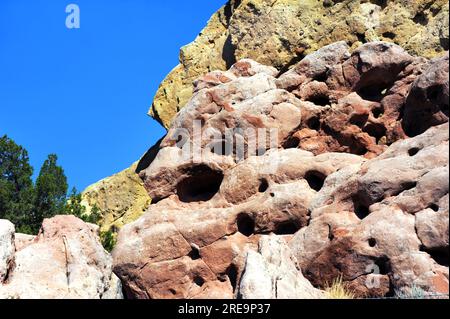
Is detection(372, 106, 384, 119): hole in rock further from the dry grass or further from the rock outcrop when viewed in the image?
the rock outcrop

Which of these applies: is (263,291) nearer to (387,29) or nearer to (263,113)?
(263,113)

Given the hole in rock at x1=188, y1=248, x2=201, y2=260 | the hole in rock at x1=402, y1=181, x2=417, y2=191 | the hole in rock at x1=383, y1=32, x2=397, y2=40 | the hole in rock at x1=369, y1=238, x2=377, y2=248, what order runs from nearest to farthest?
the hole in rock at x1=369, y1=238, x2=377, y2=248 < the hole in rock at x1=402, y1=181, x2=417, y2=191 < the hole in rock at x1=188, y1=248, x2=201, y2=260 < the hole in rock at x1=383, y1=32, x2=397, y2=40

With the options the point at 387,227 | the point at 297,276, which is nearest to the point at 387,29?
the point at 387,227

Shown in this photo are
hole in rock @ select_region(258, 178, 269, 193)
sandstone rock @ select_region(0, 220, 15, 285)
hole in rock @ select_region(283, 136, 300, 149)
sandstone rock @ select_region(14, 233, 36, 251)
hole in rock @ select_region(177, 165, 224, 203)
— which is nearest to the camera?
sandstone rock @ select_region(0, 220, 15, 285)

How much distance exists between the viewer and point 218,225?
19.8 meters

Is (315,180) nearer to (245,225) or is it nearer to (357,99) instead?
(245,225)

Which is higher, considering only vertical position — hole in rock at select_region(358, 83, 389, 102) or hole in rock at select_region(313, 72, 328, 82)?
hole in rock at select_region(313, 72, 328, 82)

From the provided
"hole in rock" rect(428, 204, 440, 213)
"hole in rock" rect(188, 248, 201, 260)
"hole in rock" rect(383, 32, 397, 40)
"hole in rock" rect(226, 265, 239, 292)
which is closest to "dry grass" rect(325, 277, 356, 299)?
"hole in rock" rect(428, 204, 440, 213)

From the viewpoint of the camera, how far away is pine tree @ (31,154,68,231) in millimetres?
27969

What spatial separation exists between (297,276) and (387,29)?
15.3 m

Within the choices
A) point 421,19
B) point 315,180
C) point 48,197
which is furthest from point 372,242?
point 48,197

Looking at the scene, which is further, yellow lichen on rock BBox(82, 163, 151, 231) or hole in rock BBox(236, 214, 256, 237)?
yellow lichen on rock BBox(82, 163, 151, 231)

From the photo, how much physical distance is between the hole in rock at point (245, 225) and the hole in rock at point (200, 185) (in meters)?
2.06

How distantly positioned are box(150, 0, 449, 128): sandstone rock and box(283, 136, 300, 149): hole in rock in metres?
6.26
